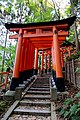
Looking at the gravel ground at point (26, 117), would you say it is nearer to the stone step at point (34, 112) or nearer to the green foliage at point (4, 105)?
the stone step at point (34, 112)

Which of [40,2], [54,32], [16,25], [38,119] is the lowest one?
[38,119]

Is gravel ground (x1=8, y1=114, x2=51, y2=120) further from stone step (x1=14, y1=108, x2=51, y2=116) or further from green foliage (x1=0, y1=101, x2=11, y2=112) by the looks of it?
green foliage (x1=0, y1=101, x2=11, y2=112)

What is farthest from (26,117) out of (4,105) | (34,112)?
(4,105)

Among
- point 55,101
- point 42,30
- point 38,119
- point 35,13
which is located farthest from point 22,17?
point 38,119

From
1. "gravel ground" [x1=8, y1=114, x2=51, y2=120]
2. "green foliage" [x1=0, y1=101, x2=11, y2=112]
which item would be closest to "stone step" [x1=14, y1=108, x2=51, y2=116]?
"gravel ground" [x1=8, y1=114, x2=51, y2=120]

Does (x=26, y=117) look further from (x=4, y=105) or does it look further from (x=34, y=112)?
(x=4, y=105)

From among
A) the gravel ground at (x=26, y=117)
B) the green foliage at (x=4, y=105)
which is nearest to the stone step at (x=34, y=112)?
the gravel ground at (x=26, y=117)

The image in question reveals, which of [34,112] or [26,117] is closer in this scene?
[26,117]

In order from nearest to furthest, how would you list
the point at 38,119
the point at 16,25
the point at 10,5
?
the point at 38,119
the point at 16,25
the point at 10,5

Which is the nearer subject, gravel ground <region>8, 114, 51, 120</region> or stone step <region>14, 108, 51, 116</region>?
gravel ground <region>8, 114, 51, 120</region>

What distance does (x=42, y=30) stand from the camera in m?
7.79

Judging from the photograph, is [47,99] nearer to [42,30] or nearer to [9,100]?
[9,100]

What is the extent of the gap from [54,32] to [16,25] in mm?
2120

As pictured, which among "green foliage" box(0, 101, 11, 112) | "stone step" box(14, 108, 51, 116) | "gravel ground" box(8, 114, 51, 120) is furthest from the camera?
"green foliage" box(0, 101, 11, 112)
